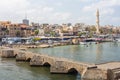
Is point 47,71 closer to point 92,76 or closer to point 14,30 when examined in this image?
point 92,76

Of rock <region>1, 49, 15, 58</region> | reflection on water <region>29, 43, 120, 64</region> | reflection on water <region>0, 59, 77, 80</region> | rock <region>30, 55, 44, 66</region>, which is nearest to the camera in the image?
reflection on water <region>0, 59, 77, 80</region>

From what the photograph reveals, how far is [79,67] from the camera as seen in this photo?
112 feet

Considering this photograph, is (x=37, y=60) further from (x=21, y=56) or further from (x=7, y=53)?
(x=7, y=53)

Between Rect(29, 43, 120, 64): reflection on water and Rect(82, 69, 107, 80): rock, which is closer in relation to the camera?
Rect(82, 69, 107, 80): rock

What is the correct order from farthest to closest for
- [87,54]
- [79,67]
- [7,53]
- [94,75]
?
[87,54] → [7,53] → [79,67] → [94,75]

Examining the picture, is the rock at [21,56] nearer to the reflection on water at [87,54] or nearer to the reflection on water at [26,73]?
the reflection on water at [26,73]

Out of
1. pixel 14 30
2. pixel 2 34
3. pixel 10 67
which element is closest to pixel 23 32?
pixel 14 30

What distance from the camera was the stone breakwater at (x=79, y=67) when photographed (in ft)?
97.9

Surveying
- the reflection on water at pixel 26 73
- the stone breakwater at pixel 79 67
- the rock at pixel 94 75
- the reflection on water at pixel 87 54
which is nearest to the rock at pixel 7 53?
the stone breakwater at pixel 79 67

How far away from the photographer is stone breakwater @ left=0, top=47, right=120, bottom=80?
2985 cm

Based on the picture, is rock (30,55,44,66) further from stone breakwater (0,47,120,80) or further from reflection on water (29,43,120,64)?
reflection on water (29,43,120,64)

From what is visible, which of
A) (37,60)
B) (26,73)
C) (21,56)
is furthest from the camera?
(21,56)

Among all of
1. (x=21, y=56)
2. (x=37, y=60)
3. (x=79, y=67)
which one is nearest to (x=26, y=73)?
(x=37, y=60)

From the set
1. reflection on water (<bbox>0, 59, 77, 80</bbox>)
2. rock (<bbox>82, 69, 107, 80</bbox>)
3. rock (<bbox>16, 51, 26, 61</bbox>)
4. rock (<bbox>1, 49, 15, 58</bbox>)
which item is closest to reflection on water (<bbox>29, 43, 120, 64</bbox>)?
rock (<bbox>16, 51, 26, 61</bbox>)
